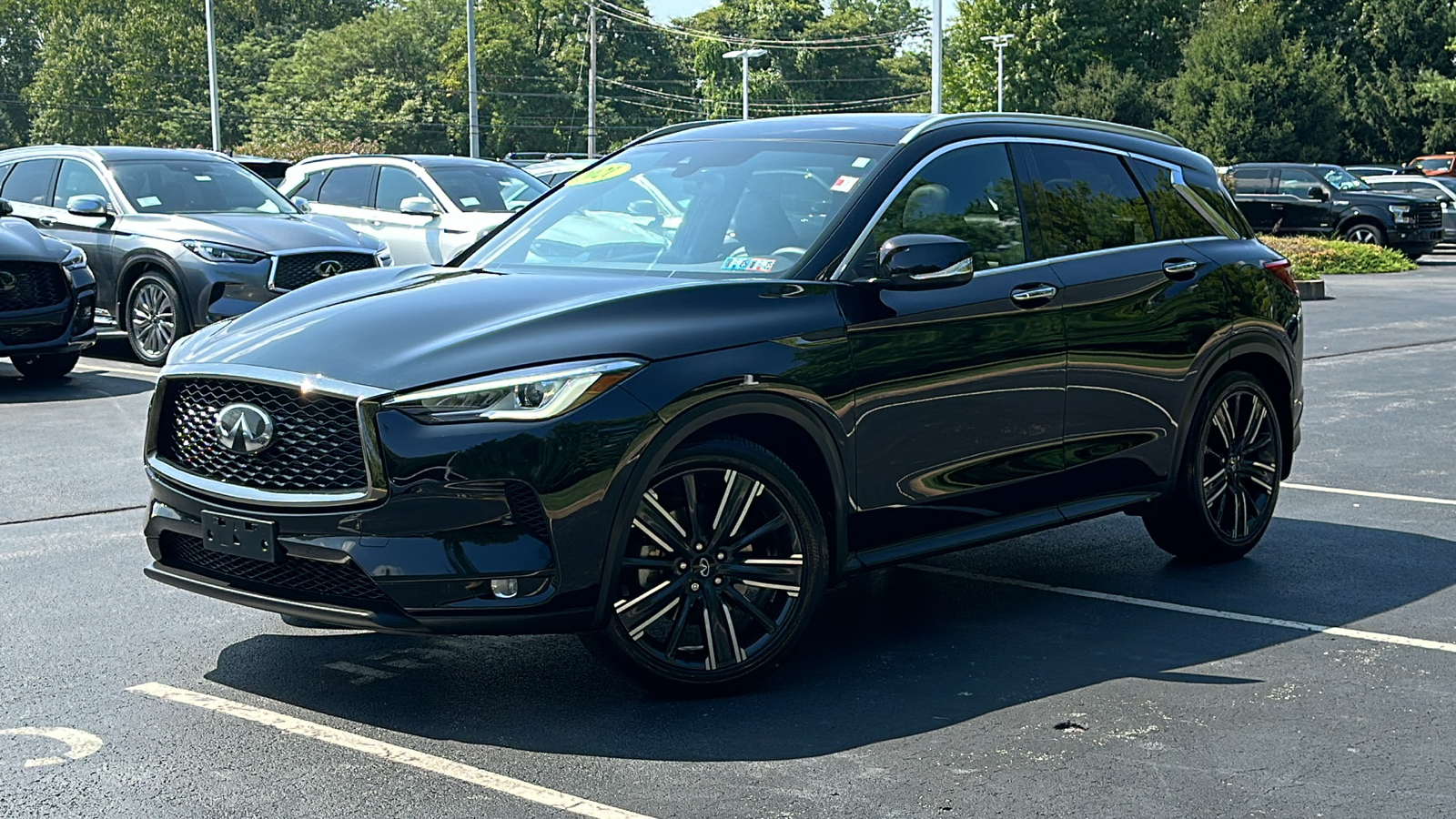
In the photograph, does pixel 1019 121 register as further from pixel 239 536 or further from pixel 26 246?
pixel 26 246

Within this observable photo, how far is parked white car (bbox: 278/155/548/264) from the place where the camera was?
16781mm

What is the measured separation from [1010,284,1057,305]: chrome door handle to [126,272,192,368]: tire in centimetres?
924

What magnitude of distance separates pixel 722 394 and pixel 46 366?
989 cm

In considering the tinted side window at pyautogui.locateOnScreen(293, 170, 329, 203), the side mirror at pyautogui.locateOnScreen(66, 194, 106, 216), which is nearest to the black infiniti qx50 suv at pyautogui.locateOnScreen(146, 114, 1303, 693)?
the side mirror at pyautogui.locateOnScreen(66, 194, 106, 216)

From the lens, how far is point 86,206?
14250 mm

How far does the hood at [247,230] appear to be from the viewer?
13.9 m

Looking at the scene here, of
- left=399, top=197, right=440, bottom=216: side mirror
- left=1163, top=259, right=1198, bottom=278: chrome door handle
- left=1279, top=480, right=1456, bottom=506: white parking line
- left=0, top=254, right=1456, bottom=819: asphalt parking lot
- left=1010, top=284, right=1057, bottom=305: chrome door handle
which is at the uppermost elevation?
left=399, top=197, right=440, bottom=216: side mirror

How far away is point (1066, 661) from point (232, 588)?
8.72 feet

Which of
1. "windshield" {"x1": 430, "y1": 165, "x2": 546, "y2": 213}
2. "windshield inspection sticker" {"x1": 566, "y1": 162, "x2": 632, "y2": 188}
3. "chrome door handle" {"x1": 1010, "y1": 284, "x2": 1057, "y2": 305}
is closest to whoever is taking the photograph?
"chrome door handle" {"x1": 1010, "y1": 284, "x2": 1057, "y2": 305}

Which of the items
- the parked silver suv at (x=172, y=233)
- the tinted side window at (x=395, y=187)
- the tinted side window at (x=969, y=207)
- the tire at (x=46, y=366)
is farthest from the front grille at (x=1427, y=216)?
the tinted side window at (x=969, y=207)

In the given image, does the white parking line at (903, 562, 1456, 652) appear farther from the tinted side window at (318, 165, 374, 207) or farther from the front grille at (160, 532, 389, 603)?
the tinted side window at (318, 165, 374, 207)

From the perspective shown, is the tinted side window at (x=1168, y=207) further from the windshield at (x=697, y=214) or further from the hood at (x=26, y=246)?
the hood at (x=26, y=246)

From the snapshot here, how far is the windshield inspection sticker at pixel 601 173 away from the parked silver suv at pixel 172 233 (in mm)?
7446

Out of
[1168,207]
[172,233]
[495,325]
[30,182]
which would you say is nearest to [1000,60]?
[30,182]
